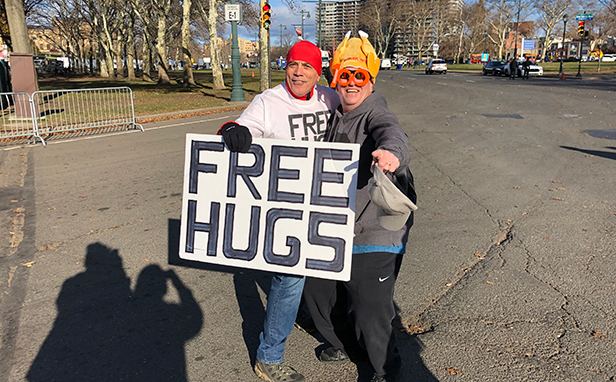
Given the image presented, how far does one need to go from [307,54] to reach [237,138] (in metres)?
0.71

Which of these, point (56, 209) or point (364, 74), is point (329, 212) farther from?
point (56, 209)

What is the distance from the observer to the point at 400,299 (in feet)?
12.2

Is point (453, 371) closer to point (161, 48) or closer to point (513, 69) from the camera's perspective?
point (161, 48)

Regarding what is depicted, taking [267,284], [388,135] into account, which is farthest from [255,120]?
[267,284]

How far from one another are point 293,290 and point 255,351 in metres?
0.67

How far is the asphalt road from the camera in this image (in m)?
2.95

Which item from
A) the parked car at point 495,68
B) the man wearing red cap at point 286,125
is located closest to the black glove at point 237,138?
the man wearing red cap at point 286,125

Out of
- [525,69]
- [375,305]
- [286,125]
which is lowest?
[375,305]

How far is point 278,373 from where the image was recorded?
2764 millimetres

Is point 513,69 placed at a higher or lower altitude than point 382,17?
lower

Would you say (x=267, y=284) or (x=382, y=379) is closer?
(x=382, y=379)

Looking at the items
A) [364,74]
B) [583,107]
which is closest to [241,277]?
[364,74]

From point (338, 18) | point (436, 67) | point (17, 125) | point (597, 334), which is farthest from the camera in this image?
point (338, 18)

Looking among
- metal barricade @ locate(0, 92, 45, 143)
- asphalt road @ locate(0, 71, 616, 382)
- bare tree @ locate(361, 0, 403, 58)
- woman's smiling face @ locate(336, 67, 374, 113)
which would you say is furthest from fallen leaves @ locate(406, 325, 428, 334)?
bare tree @ locate(361, 0, 403, 58)
